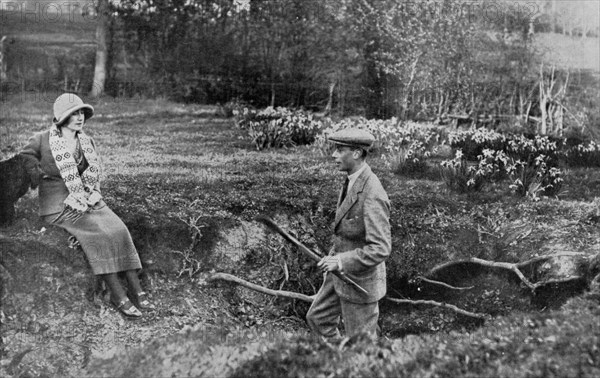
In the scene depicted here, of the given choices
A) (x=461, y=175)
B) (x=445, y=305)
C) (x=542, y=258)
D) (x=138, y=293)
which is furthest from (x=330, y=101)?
(x=138, y=293)

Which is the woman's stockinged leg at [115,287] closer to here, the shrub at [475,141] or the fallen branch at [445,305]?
the fallen branch at [445,305]

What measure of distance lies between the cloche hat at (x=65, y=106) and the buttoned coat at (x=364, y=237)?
2.12 m

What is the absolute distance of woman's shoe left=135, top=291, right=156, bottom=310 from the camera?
484cm

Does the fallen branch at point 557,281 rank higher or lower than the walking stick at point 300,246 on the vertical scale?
lower

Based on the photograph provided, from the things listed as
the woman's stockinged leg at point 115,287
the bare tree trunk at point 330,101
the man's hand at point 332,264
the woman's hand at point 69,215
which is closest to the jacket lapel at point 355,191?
the man's hand at point 332,264

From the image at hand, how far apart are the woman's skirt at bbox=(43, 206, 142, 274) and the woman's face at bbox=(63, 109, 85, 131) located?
0.65m

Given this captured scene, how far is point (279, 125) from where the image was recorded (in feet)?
22.3

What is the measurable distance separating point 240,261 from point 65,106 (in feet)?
5.99

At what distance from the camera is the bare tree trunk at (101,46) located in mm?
5805

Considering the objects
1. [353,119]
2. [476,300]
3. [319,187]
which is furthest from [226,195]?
[476,300]

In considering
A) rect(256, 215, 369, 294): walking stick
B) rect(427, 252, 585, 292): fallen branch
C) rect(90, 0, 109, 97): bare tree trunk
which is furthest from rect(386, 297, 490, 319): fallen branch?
rect(90, 0, 109, 97): bare tree trunk

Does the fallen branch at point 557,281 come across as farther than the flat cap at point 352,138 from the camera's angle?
Yes

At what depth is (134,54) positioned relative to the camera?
6.16 m

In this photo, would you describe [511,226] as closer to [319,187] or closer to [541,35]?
[319,187]
